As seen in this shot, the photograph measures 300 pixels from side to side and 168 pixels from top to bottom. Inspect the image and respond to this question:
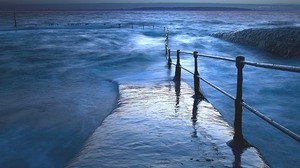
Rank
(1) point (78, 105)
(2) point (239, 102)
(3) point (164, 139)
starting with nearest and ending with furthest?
1. (2) point (239, 102)
2. (3) point (164, 139)
3. (1) point (78, 105)

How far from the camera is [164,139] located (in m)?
4.35

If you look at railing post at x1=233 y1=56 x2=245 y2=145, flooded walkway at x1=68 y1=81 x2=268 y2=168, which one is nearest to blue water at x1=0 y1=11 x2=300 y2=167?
flooded walkway at x1=68 y1=81 x2=268 y2=168

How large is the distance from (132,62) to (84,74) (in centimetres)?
471

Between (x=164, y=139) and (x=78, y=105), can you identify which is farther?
(x=78, y=105)

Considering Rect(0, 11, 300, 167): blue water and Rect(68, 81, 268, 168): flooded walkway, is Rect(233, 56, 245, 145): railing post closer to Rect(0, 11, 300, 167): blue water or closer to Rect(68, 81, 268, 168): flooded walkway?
Rect(68, 81, 268, 168): flooded walkway

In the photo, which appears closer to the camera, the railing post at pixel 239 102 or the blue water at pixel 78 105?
the railing post at pixel 239 102

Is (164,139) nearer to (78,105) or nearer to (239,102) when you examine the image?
(239,102)

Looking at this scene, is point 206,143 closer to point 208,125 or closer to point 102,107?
point 208,125

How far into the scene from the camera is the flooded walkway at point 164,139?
3635 mm

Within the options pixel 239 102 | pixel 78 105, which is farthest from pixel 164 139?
pixel 78 105

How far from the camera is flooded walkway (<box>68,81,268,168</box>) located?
11.9ft

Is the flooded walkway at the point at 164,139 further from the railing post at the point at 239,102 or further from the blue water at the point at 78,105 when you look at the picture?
the blue water at the point at 78,105

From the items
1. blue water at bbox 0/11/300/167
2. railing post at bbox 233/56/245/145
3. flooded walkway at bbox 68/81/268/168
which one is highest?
railing post at bbox 233/56/245/145

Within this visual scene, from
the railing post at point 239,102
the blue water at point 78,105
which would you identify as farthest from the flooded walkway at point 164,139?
the blue water at point 78,105
